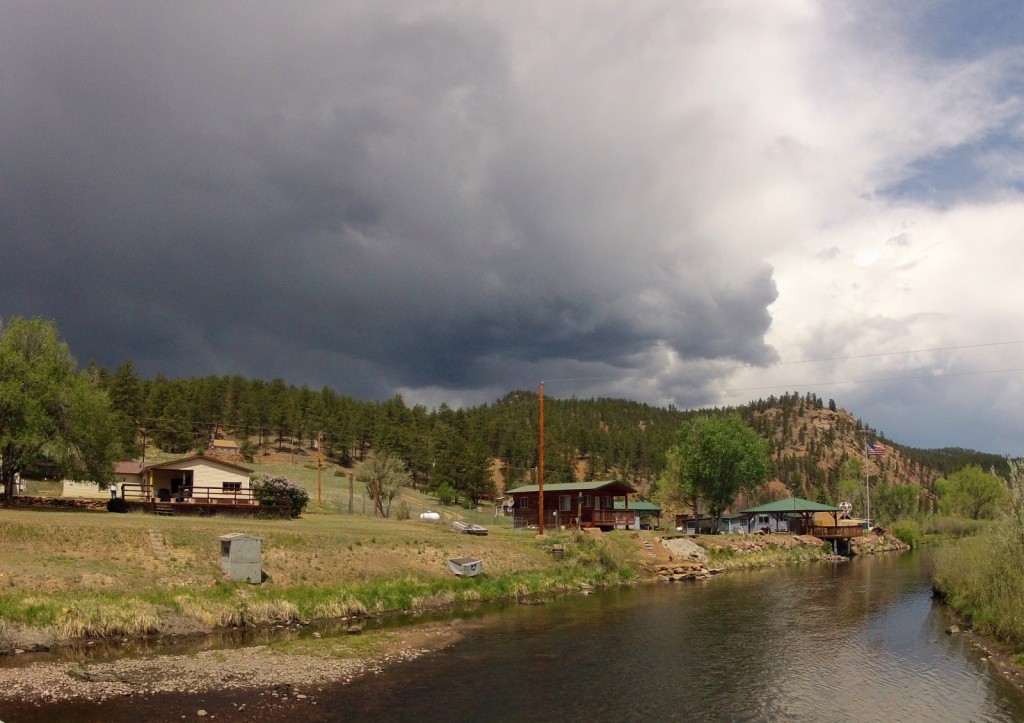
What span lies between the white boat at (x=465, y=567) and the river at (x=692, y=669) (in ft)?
17.4

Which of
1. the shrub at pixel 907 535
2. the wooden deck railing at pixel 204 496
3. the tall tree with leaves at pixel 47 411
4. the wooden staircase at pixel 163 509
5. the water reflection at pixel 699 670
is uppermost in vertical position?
the tall tree with leaves at pixel 47 411

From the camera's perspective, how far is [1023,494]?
29.5 m

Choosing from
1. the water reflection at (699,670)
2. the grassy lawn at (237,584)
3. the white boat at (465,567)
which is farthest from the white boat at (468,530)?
the water reflection at (699,670)

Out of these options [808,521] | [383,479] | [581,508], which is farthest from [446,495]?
[808,521]

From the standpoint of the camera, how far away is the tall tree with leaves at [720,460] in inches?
3666

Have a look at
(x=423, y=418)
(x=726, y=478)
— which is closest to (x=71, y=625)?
(x=726, y=478)

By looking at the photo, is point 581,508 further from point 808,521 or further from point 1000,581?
point 808,521

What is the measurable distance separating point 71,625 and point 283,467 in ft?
295

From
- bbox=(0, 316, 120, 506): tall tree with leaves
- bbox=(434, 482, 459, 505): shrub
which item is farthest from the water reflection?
bbox=(434, 482, 459, 505): shrub

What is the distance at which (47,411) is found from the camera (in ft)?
168

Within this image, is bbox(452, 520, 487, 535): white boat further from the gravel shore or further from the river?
the gravel shore

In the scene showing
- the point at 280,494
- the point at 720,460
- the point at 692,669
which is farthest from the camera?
the point at 720,460

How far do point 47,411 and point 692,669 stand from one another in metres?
47.5

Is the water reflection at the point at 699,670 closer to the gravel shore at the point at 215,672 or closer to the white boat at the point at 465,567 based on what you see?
the gravel shore at the point at 215,672
